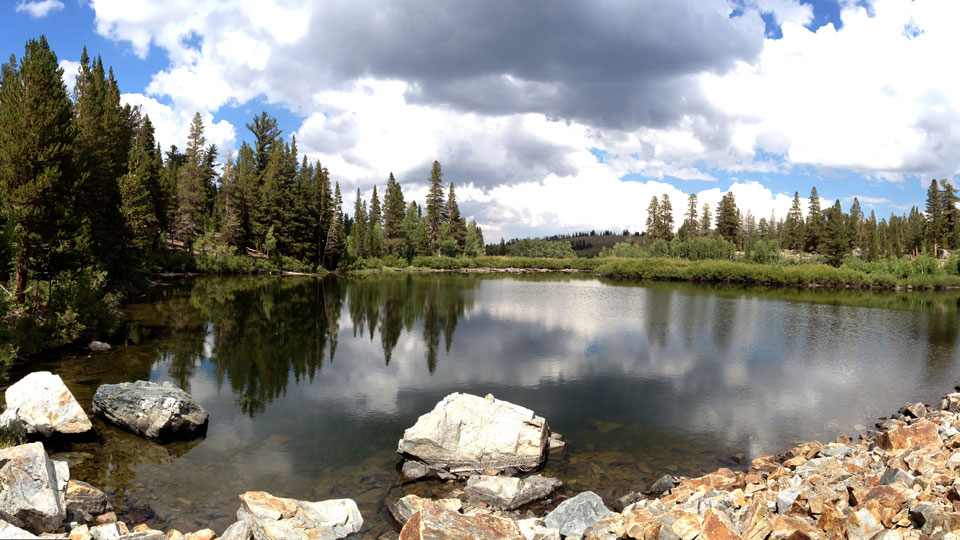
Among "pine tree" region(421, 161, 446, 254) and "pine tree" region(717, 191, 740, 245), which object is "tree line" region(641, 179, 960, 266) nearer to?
"pine tree" region(717, 191, 740, 245)

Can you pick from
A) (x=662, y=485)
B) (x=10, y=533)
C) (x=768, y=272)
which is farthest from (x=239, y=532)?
(x=768, y=272)

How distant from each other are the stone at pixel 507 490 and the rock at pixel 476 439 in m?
1.20

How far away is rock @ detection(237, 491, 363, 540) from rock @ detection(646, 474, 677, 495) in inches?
281

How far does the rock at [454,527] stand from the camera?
9391 millimetres

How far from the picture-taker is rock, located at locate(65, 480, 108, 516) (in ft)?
34.7

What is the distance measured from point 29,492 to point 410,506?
22.0ft

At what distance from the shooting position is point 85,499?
10797mm

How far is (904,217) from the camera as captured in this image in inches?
6166

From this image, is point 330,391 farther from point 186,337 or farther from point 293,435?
point 186,337

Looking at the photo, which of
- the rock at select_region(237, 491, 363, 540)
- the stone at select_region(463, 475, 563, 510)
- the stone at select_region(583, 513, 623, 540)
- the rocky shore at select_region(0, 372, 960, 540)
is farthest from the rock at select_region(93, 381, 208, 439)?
the stone at select_region(583, 513, 623, 540)

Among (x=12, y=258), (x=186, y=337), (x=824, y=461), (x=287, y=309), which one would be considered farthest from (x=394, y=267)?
(x=824, y=461)

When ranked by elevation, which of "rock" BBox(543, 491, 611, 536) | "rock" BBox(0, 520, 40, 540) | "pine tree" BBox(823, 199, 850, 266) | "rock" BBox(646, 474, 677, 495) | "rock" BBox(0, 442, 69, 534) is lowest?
"rock" BBox(646, 474, 677, 495)

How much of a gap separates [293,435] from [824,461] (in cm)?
1472

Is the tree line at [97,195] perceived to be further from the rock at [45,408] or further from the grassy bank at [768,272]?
the grassy bank at [768,272]
